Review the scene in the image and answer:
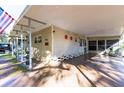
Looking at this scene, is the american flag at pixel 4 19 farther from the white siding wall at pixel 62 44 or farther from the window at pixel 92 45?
the window at pixel 92 45

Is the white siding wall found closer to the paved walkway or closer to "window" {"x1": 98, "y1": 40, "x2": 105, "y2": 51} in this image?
the paved walkway

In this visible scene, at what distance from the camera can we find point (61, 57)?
1122 centimetres

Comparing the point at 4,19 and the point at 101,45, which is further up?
the point at 4,19

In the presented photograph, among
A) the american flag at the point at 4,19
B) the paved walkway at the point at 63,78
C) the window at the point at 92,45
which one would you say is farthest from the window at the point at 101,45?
the paved walkway at the point at 63,78

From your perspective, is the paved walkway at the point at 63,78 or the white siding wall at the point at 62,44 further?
the white siding wall at the point at 62,44

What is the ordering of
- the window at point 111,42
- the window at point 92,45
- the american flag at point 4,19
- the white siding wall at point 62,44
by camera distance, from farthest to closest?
the window at point 92,45, the window at point 111,42, the white siding wall at point 62,44, the american flag at point 4,19

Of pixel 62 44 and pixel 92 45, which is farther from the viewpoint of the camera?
pixel 92 45

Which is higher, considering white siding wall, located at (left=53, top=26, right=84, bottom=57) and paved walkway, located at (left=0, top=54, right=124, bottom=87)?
white siding wall, located at (left=53, top=26, right=84, bottom=57)

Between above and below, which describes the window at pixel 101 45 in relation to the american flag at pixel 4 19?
below

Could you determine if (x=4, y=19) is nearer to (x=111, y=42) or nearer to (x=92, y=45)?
(x=92, y=45)

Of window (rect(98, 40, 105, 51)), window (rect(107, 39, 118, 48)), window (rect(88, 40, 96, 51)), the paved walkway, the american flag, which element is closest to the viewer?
the paved walkway

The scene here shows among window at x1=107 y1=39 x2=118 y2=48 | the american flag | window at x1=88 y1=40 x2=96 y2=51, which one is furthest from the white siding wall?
window at x1=107 y1=39 x2=118 y2=48

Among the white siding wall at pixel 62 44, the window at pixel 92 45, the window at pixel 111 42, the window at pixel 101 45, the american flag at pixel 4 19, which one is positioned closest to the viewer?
the american flag at pixel 4 19

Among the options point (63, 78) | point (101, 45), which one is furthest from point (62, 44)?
point (101, 45)
